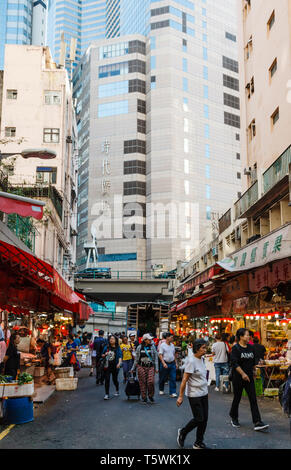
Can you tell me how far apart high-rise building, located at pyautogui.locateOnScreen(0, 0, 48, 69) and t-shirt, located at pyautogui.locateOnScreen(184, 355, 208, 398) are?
412 ft

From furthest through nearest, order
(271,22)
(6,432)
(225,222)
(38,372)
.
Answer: (225,222)
(271,22)
(38,372)
(6,432)

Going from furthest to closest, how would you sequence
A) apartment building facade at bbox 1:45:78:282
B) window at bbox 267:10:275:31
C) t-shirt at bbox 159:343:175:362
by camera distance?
apartment building facade at bbox 1:45:78:282 < window at bbox 267:10:275:31 < t-shirt at bbox 159:343:175:362

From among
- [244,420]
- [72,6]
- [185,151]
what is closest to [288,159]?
[244,420]

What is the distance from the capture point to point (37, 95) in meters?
41.0

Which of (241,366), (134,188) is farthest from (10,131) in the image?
(134,188)

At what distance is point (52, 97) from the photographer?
4081 cm

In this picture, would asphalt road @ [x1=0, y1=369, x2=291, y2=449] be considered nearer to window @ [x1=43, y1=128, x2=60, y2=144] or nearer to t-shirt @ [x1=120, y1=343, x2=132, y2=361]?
t-shirt @ [x1=120, y1=343, x2=132, y2=361]

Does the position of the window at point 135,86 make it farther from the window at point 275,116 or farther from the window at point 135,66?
the window at point 275,116

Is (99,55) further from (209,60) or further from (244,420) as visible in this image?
(244,420)

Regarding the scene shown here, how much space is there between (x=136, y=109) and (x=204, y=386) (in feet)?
277

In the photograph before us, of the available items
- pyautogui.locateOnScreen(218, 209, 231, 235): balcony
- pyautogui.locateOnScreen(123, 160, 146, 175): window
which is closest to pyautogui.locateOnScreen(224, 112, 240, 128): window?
pyautogui.locateOnScreen(123, 160, 146, 175): window

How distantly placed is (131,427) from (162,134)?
7855 centimetres

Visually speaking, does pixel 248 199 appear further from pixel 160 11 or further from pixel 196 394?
pixel 160 11

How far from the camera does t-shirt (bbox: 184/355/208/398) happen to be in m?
7.05
